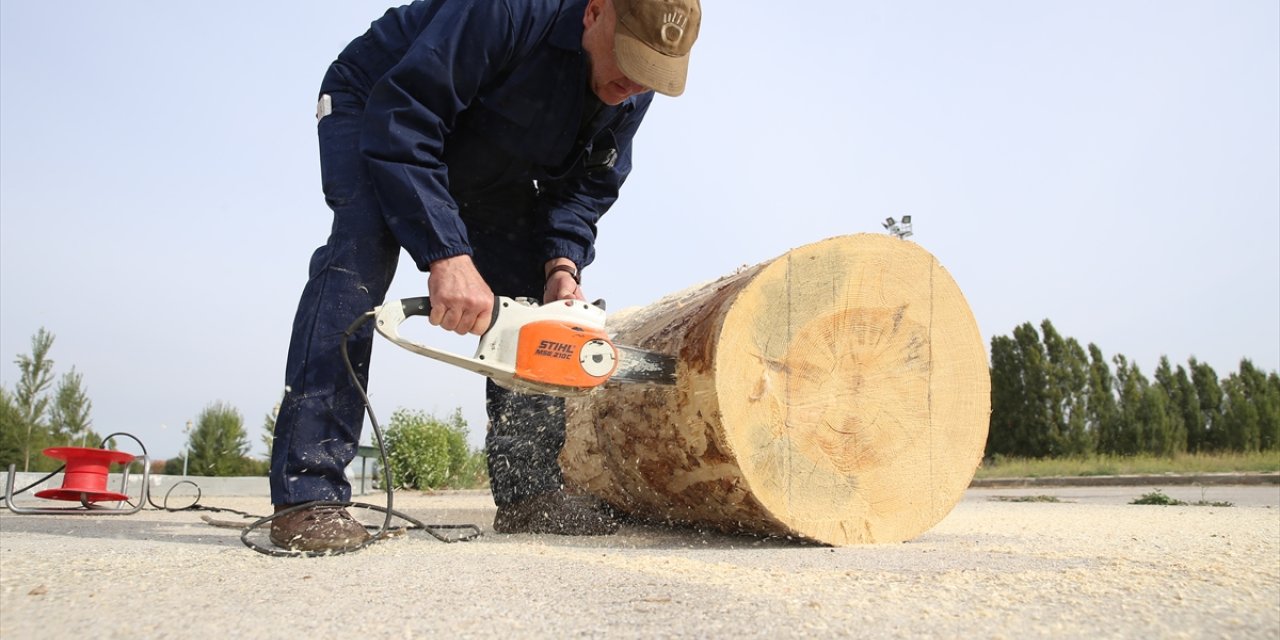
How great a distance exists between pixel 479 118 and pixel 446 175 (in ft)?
1.25

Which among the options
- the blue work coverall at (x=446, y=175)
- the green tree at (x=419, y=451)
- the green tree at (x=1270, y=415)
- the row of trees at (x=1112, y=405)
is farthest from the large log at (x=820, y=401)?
the green tree at (x=1270, y=415)

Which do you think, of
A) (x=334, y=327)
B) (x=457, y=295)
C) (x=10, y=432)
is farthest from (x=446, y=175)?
(x=10, y=432)

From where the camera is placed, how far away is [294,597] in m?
1.47

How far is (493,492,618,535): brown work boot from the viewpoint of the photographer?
291 cm

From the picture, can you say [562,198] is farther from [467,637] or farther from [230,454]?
[230,454]

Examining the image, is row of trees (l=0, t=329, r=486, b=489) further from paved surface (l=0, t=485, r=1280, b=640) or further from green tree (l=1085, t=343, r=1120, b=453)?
A: green tree (l=1085, t=343, r=1120, b=453)

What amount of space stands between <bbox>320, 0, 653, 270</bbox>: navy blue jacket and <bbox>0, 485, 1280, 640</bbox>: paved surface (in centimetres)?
88

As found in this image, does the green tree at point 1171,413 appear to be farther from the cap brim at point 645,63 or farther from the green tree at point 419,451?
the cap brim at point 645,63

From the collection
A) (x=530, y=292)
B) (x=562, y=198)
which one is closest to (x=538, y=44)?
(x=562, y=198)

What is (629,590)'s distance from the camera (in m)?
1.56

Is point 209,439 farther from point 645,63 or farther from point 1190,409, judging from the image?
point 1190,409

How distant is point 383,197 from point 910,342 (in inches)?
69.7

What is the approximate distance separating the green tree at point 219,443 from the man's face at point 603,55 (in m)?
11.3

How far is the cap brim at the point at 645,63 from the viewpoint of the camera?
7.67 ft
